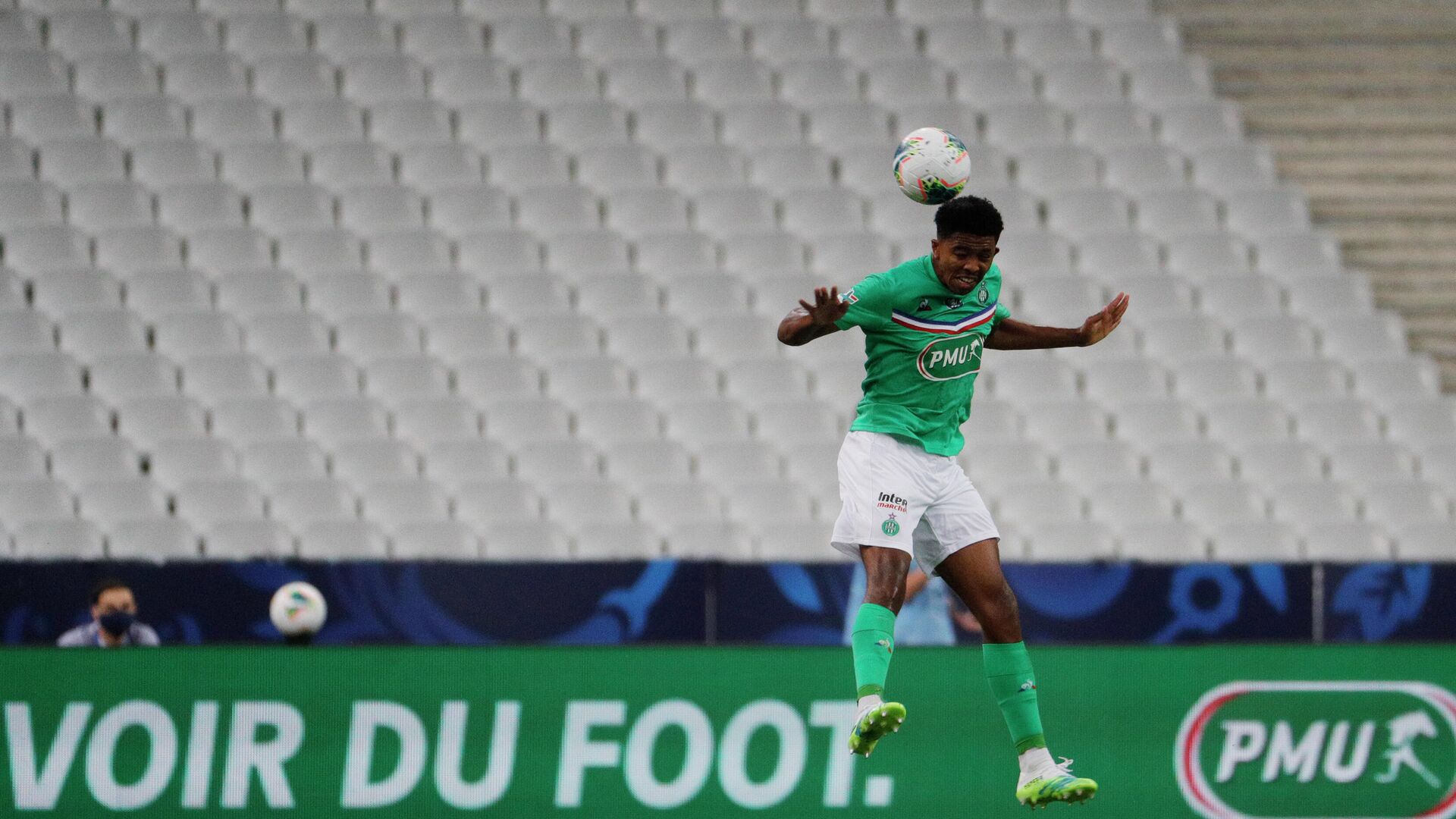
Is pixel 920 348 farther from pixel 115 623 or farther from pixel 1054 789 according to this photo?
pixel 115 623

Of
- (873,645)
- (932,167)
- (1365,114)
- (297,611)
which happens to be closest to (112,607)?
(297,611)

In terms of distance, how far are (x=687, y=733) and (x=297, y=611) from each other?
1750 mm

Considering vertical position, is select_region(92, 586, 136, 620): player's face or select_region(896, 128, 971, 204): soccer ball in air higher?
select_region(896, 128, 971, 204): soccer ball in air

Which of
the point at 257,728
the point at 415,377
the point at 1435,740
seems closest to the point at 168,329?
the point at 415,377

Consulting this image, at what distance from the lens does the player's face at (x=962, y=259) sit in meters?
5.54

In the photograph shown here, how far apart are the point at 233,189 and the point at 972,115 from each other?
17.3 feet

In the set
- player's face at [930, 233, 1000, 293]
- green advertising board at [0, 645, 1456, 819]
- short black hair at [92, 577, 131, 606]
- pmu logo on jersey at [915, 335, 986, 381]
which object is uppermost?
player's face at [930, 233, 1000, 293]

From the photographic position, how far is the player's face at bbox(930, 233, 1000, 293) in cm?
554

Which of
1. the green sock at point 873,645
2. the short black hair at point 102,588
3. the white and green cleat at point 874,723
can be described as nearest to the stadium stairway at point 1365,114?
the green sock at point 873,645

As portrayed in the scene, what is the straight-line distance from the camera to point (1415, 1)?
14.1m

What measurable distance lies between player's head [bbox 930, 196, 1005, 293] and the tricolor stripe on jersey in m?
0.12

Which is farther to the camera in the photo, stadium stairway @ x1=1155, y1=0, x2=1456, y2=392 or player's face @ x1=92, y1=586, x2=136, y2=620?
stadium stairway @ x1=1155, y1=0, x2=1456, y2=392

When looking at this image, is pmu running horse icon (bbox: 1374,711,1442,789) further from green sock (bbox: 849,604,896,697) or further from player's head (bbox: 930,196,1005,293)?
player's head (bbox: 930,196,1005,293)

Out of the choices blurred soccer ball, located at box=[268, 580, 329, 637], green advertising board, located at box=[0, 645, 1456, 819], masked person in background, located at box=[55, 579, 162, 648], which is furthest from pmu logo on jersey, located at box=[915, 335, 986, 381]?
masked person in background, located at box=[55, 579, 162, 648]
